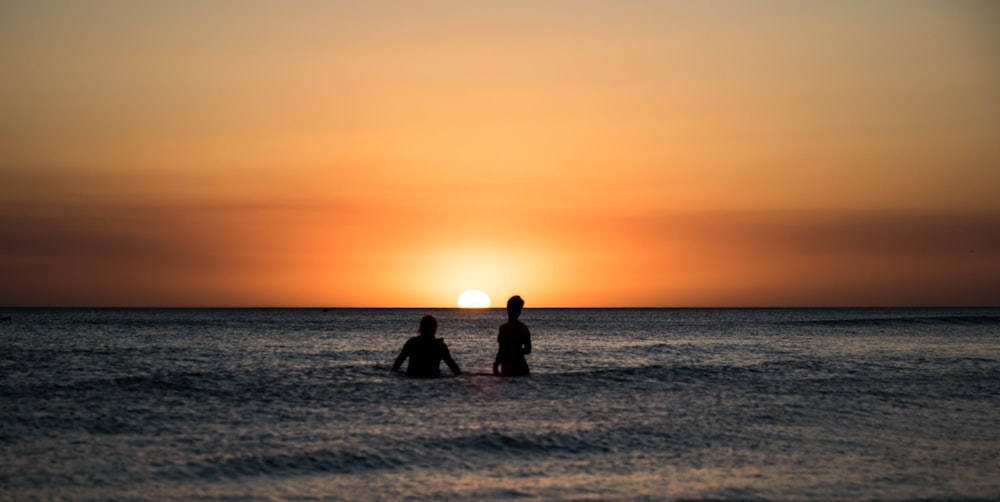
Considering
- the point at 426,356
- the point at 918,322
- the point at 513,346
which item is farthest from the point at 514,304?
the point at 918,322

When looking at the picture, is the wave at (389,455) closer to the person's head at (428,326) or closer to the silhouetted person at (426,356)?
the person's head at (428,326)

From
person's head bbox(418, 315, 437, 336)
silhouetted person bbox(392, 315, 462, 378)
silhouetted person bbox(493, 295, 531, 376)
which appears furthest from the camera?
silhouetted person bbox(392, 315, 462, 378)

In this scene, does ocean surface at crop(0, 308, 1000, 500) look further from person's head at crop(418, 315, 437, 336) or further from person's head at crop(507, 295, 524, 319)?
person's head at crop(507, 295, 524, 319)

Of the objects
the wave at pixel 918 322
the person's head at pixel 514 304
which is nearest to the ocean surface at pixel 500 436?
the person's head at pixel 514 304

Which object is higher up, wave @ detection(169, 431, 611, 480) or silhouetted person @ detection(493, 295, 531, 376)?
silhouetted person @ detection(493, 295, 531, 376)

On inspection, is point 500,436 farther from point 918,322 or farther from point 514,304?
point 918,322

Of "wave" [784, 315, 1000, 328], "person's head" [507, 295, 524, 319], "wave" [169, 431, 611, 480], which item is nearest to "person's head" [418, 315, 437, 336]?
"person's head" [507, 295, 524, 319]

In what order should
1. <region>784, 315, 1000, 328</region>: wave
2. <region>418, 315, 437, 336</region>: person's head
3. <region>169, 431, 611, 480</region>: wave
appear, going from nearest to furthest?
<region>169, 431, 611, 480</region>: wave < <region>418, 315, 437, 336</region>: person's head < <region>784, 315, 1000, 328</region>: wave

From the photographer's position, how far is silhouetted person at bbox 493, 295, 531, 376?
66.1 feet

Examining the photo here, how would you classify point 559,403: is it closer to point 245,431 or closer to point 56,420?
point 245,431

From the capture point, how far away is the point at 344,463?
12.4 meters

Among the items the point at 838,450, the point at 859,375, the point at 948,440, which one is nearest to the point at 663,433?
the point at 838,450

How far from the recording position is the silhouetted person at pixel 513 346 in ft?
66.1

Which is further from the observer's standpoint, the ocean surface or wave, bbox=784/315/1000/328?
wave, bbox=784/315/1000/328
